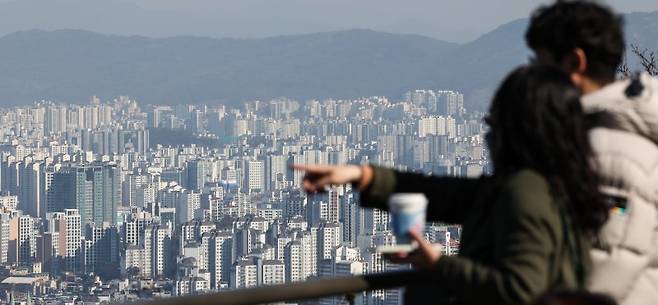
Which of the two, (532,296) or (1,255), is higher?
(532,296)

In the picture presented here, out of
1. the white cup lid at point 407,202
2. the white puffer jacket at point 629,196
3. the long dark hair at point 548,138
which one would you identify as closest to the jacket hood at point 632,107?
the white puffer jacket at point 629,196

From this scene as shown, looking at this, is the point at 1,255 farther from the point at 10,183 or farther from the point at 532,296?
the point at 532,296

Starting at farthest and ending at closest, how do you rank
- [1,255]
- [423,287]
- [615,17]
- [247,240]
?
[1,255] < [247,240] < [423,287] < [615,17]

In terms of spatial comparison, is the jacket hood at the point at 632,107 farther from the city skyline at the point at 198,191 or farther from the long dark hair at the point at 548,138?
the city skyline at the point at 198,191

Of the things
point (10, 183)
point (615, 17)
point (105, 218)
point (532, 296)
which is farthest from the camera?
point (10, 183)


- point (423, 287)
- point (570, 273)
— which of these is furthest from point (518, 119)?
point (423, 287)

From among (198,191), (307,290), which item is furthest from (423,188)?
(198,191)
